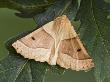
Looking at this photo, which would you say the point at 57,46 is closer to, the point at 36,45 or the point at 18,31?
the point at 36,45

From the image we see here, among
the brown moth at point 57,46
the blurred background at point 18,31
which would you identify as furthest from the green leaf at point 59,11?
the blurred background at point 18,31

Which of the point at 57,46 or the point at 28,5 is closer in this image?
the point at 57,46

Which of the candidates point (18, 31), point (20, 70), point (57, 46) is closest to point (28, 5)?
point (57, 46)

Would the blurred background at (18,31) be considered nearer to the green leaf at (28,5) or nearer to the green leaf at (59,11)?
the green leaf at (28,5)

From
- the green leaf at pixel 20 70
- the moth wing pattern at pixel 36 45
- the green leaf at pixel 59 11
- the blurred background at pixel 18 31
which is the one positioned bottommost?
the blurred background at pixel 18 31

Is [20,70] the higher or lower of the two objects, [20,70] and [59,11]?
the lower

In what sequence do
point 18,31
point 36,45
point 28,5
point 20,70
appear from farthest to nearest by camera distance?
point 18,31 → point 28,5 → point 36,45 → point 20,70

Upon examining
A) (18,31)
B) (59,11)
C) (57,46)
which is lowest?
(18,31)
